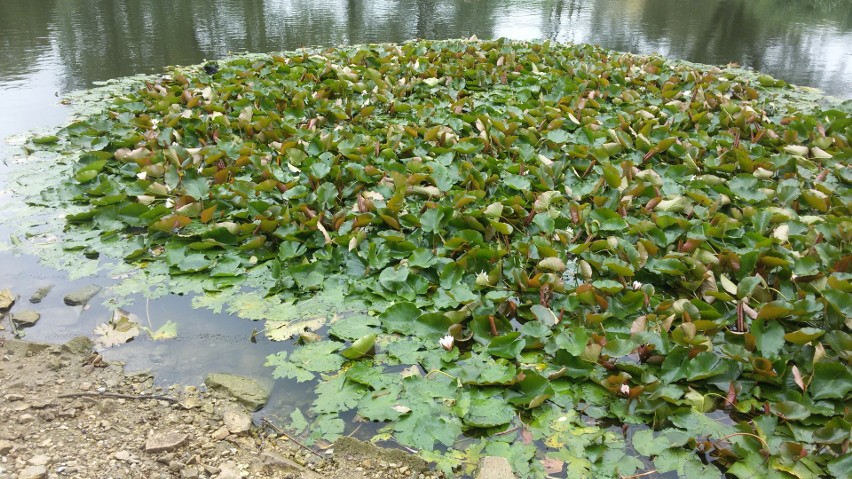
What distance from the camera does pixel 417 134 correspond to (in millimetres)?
4625

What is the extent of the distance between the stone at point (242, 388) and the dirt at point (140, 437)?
3 centimetres

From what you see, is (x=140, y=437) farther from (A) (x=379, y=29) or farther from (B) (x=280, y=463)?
(A) (x=379, y=29)

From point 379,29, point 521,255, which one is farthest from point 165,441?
point 379,29

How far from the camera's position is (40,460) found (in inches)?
74.7

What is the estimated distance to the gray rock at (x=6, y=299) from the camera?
284cm

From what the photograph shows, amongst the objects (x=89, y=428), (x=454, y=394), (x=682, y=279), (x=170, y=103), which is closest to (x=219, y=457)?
(x=89, y=428)

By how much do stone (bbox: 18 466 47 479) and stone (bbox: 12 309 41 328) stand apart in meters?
1.12

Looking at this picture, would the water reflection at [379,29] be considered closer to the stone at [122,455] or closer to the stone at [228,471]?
the stone at [122,455]

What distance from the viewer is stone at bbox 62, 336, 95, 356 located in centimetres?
251

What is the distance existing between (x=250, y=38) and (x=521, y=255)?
26.7 feet

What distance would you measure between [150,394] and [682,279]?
2.47 meters

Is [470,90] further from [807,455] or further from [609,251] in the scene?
[807,455]

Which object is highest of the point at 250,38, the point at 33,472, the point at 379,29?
the point at 379,29

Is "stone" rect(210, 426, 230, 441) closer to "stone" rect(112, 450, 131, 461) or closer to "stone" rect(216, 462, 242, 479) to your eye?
"stone" rect(216, 462, 242, 479)
